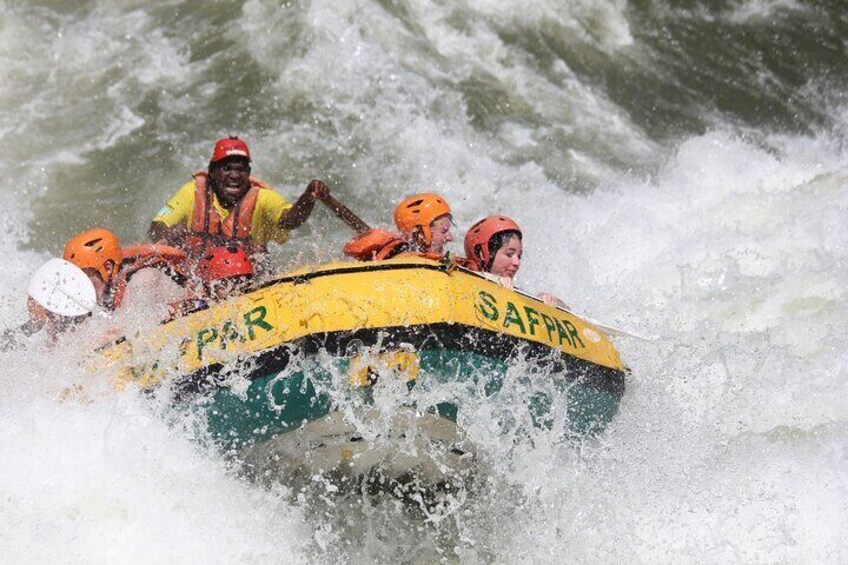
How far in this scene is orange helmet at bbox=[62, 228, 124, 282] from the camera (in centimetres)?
534

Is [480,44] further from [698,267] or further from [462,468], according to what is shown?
[462,468]

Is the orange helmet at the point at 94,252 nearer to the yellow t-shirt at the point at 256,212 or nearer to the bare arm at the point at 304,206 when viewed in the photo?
the yellow t-shirt at the point at 256,212

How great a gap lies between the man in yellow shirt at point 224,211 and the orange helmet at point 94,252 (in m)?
0.85

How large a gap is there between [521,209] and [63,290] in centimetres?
426

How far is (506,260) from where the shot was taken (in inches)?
220

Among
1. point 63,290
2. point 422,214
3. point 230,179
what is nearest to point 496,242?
point 422,214

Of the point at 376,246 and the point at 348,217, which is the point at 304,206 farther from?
the point at 376,246

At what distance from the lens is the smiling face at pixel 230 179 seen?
6.40 metres

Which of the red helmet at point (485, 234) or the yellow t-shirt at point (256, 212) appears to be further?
the yellow t-shirt at point (256, 212)

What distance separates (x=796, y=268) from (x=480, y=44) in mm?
4011

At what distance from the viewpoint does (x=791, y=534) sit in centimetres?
500

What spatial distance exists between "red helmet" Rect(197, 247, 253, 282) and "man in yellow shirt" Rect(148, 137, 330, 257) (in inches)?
42.1

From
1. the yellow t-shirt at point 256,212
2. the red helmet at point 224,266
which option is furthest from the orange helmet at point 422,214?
the yellow t-shirt at point 256,212

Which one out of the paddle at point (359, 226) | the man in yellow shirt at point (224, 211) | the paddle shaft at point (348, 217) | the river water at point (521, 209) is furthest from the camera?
the man in yellow shirt at point (224, 211)
